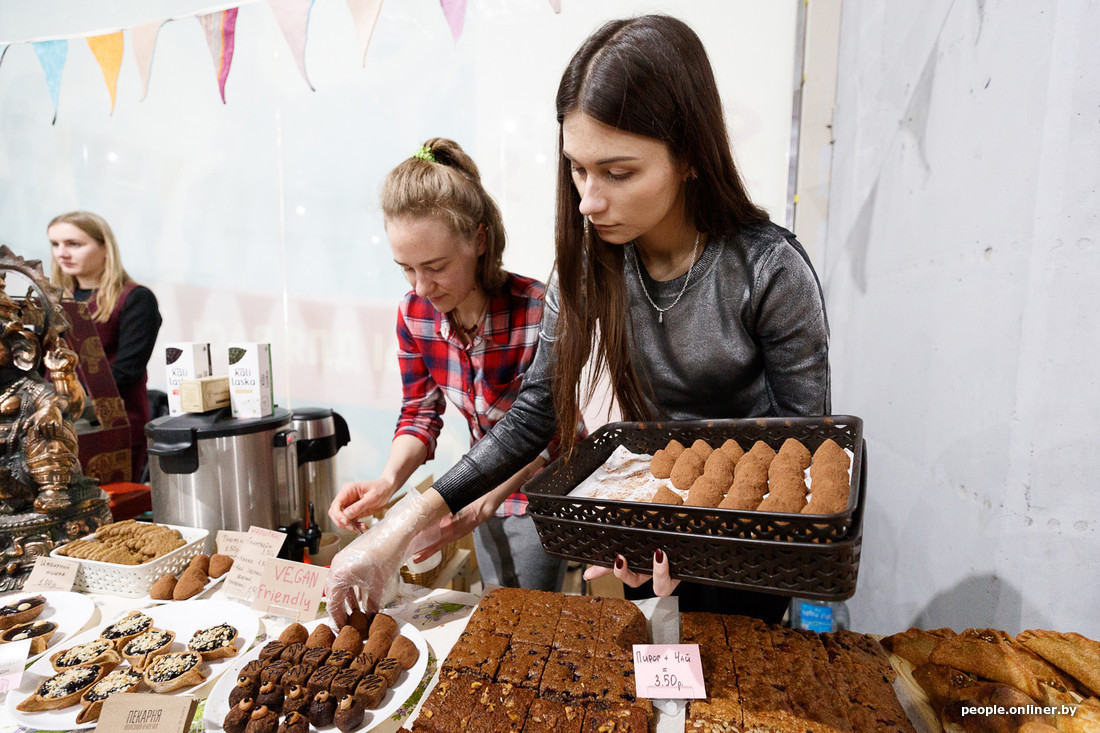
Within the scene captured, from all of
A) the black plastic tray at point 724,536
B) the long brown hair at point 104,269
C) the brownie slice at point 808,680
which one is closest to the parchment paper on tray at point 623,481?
the black plastic tray at point 724,536

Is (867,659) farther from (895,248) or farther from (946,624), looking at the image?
(895,248)

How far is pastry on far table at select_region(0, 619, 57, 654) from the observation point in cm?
125

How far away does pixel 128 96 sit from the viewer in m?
3.51

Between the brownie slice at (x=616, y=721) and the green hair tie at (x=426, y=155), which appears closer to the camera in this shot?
the brownie slice at (x=616, y=721)

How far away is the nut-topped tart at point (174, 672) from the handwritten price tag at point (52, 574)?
22.8 inches

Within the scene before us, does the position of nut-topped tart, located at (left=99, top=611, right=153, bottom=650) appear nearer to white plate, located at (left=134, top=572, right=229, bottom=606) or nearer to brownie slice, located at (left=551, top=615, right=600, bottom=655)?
white plate, located at (left=134, top=572, right=229, bottom=606)

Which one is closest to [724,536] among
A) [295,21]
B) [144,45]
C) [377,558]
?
[377,558]

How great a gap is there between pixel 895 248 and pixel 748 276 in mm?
1192

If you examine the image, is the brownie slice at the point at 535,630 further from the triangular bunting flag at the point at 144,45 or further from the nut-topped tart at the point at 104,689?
the triangular bunting flag at the point at 144,45

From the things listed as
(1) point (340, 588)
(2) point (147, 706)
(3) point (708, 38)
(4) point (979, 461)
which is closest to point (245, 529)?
(1) point (340, 588)

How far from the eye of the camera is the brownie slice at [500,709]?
1023 millimetres

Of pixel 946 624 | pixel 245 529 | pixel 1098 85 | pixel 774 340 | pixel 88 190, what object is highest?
pixel 88 190

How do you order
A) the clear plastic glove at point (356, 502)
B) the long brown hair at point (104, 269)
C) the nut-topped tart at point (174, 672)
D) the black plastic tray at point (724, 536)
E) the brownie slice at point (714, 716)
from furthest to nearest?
the long brown hair at point (104, 269), the clear plastic glove at point (356, 502), the nut-topped tart at point (174, 672), the brownie slice at point (714, 716), the black plastic tray at point (724, 536)

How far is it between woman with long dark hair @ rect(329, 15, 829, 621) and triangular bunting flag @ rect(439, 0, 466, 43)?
2253 millimetres
